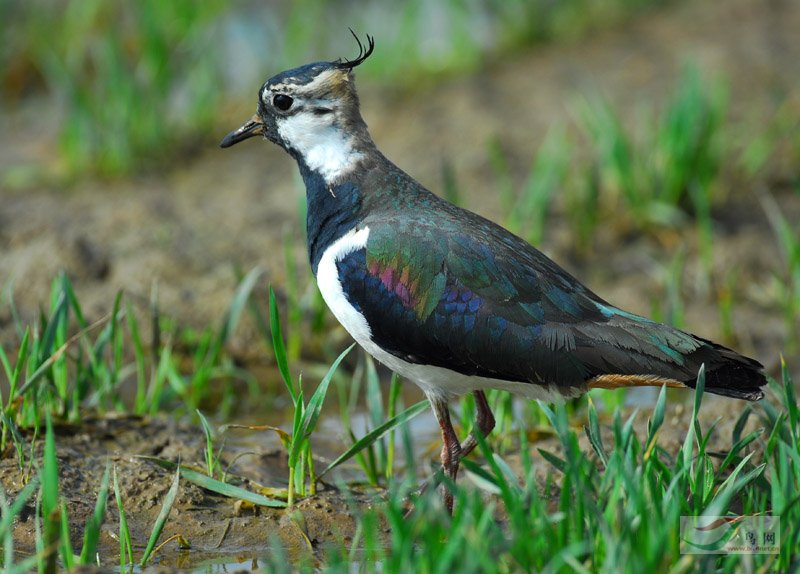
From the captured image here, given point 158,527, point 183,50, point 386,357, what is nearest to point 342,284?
point 386,357

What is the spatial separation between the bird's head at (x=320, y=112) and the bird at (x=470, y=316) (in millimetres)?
179

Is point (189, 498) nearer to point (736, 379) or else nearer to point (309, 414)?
point (309, 414)

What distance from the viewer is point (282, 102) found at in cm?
466

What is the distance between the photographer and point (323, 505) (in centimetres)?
421

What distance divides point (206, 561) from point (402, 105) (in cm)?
484

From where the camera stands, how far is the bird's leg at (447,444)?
4.36 m

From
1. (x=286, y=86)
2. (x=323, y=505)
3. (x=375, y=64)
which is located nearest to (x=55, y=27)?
(x=375, y=64)

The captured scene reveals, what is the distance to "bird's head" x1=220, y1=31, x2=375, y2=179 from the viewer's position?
180 inches

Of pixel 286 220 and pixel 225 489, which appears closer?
pixel 225 489

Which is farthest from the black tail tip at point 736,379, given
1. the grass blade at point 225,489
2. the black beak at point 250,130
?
the black beak at point 250,130

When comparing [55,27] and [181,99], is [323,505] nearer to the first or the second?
[181,99]

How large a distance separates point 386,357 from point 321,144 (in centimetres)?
88

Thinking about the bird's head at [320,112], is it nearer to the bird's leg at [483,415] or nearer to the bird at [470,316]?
the bird at [470,316]

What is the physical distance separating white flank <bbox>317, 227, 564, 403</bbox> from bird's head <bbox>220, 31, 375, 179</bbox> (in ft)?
1.25
